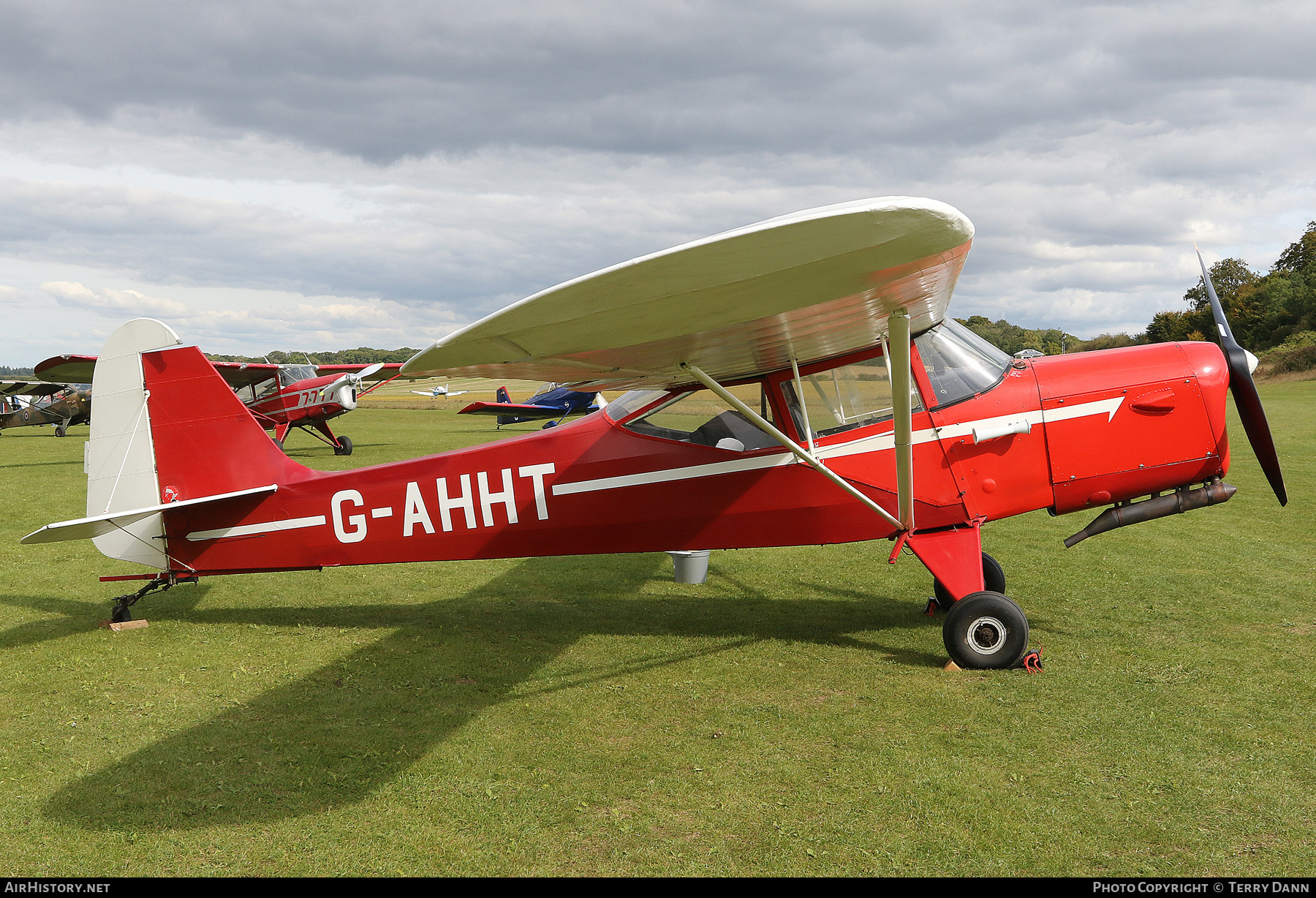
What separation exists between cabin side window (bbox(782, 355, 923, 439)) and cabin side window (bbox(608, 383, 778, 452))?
9.1 inches

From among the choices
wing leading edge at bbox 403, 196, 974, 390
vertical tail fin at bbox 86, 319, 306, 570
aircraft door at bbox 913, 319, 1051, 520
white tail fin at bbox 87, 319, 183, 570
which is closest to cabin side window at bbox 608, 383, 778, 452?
aircraft door at bbox 913, 319, 1051, 520

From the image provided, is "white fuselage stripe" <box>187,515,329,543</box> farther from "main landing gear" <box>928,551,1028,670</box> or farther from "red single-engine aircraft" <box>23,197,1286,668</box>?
"main landing gear" <box>928,551,1028,670</box>

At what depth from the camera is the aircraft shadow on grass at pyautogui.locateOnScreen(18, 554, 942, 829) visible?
3660 mm

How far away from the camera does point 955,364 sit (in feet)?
17.4

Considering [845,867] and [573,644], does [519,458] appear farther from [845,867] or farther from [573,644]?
[845,867]

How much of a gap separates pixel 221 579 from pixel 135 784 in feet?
14.8

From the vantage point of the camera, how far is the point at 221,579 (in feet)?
25.7

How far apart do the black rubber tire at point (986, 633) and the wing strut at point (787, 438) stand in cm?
65

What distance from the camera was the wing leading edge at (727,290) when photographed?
8.68 feet

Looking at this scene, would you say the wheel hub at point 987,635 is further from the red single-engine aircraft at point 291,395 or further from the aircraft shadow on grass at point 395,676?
the red single-engine aircraft at point 291,395

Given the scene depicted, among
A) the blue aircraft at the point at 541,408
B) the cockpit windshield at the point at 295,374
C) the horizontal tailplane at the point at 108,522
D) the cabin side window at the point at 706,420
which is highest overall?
the cockpit windshield at the point at 295,374

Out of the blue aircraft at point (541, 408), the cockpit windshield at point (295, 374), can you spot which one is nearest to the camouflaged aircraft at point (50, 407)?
the cockpit windshield at point (295, 374)

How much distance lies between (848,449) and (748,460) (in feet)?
2.23

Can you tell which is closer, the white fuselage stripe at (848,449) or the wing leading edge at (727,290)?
the wing leading edge at (727,290)
